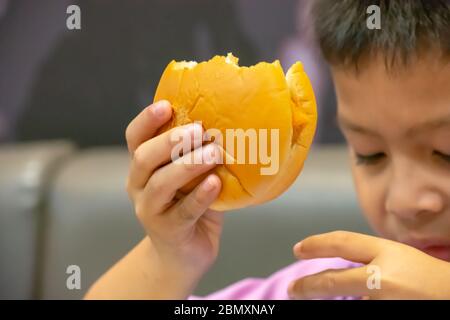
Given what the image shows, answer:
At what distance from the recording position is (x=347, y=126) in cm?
64

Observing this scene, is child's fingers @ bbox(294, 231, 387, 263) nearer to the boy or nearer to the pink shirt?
the boy

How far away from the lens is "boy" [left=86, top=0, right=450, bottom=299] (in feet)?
1.63

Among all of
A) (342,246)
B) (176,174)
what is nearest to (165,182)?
(176,174)

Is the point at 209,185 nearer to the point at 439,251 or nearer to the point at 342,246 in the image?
the point at 342,246

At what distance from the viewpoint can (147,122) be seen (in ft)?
1.67

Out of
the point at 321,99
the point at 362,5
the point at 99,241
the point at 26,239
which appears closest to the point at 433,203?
the point at 362,5

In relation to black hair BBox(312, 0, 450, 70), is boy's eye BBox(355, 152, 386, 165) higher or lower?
lower

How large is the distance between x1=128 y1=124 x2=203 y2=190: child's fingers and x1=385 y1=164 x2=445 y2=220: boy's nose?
218 mm

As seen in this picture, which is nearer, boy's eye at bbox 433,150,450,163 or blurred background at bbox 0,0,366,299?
boy's eye at bbox 433,150,450,163

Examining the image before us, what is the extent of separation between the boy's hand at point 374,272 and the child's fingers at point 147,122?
165mm
